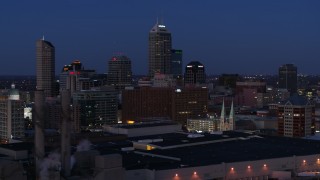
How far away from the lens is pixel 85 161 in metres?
31.9

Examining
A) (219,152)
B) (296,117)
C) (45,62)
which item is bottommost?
(219,152)

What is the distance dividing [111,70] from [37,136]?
115572 millimetres

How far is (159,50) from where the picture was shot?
160m

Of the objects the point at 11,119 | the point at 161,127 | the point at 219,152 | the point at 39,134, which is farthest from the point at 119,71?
the point at 39,134

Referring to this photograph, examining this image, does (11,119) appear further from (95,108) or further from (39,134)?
(39,134)

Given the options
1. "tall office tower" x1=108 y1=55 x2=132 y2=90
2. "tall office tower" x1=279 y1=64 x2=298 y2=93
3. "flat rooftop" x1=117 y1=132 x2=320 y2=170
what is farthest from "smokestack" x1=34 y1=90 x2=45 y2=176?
"tall office tower" x1=279 y1=64 x2=298 y2=93

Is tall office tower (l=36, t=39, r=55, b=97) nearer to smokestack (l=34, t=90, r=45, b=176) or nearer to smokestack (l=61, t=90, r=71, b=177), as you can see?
smokestack (l=61, t=90, r=71, b=177)

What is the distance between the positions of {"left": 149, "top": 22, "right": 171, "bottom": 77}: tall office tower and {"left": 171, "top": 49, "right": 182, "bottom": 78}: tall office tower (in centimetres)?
318

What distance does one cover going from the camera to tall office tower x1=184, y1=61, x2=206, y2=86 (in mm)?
152000

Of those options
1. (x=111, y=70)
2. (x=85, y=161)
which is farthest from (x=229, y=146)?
(x=111, y=70)

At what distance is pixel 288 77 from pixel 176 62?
32599mm

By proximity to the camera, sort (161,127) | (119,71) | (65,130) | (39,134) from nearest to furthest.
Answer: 1. (39,134)
2. (65,130)
3. (161,127)
4. (119,71)

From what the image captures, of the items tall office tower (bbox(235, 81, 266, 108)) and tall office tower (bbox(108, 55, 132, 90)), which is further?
tall office tower (bbox(108, 55, 132, 90))

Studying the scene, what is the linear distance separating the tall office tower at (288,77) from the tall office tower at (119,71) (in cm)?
4652
